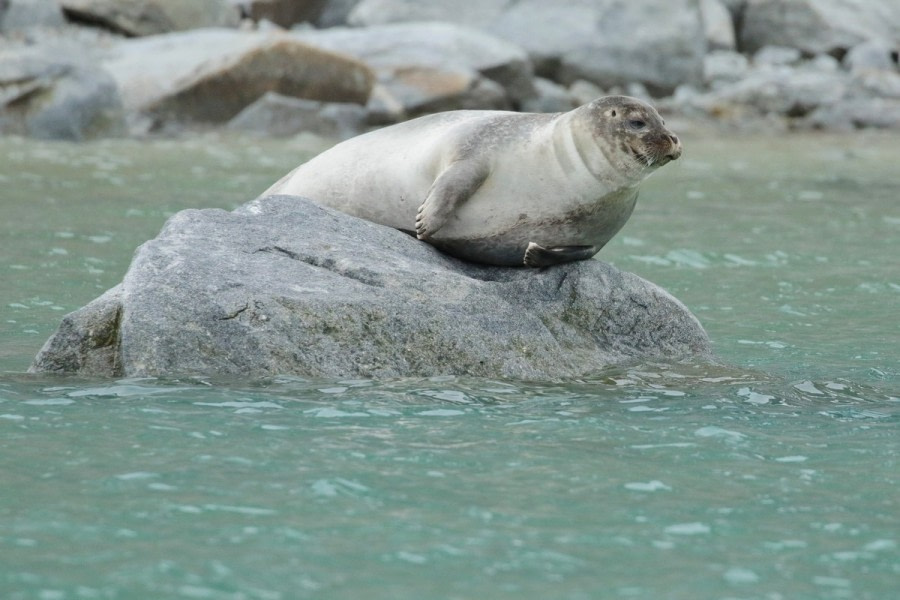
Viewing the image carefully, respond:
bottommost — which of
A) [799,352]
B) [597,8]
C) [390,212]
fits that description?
[799,352]

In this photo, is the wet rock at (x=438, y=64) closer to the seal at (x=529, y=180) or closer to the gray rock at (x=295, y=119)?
the gray rock at (x=295, y=119)

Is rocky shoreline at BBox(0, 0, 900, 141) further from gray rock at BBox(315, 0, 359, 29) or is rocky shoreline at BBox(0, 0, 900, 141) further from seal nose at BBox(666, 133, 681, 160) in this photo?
seal nose at BBox(666, 133, 681, 160)

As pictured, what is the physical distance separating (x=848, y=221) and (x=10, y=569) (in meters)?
9.82

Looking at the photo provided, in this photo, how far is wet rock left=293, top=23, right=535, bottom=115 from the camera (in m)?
19.5

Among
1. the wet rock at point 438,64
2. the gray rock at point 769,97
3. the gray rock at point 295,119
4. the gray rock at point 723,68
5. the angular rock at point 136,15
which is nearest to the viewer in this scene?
the gray rock at point 295,119

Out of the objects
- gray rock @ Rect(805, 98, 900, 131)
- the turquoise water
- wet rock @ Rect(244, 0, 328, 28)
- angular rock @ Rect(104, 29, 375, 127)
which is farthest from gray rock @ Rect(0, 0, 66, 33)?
the turquoise water

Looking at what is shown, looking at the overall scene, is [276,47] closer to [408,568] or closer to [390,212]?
[390,212]

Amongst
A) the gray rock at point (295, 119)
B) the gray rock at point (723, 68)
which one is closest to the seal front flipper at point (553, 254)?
the gray rock at point (295, 119)

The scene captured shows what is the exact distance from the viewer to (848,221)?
12039 mm

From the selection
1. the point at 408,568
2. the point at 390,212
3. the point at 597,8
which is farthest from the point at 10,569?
the point at 597,8

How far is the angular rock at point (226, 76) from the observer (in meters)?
18.4

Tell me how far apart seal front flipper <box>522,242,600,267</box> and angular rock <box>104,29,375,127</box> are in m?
12.9

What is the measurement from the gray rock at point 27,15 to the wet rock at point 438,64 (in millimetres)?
4551

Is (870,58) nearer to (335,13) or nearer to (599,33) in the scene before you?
(599,33)
